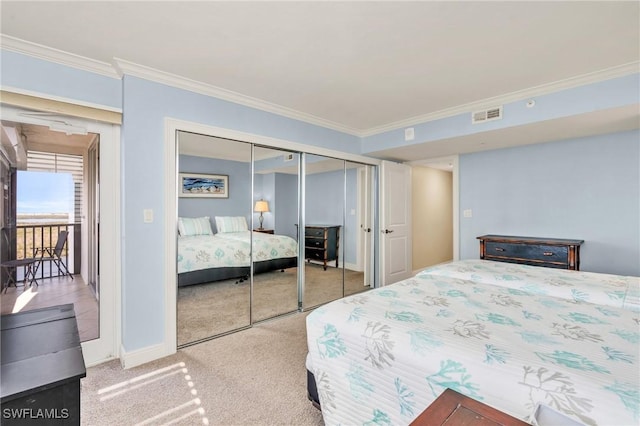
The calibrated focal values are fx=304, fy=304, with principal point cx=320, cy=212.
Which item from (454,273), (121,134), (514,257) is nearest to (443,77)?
(454,273)

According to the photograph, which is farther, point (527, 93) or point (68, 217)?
point (527, 93)

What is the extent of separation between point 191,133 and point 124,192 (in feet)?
2.59

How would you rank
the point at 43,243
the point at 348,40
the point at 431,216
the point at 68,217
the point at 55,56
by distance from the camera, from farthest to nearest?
the point at 431,216, the point at 68,217, the point at 43,243, the point at 55,56, the point at 348,40

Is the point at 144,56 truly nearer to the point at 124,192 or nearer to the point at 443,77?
the point at 124,192

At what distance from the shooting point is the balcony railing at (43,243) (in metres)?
2.26

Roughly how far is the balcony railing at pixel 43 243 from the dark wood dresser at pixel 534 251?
4368mm

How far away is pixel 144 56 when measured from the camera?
7.64 feet

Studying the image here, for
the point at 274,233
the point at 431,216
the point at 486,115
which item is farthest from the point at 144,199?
the point at 431,216

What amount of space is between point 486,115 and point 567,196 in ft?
4.80

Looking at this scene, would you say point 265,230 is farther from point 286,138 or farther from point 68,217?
point 68,217

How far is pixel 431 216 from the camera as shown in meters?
6.37

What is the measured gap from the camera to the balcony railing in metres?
2.26

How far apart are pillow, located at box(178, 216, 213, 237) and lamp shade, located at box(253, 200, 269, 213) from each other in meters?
0.55

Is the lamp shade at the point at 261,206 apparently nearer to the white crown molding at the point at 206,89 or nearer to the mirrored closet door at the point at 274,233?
the mirrored closet door at the point at 274,233
